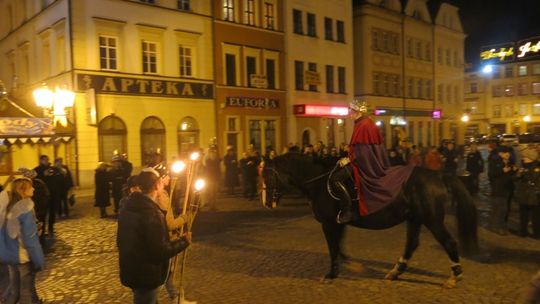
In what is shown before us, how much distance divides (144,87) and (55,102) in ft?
15.2

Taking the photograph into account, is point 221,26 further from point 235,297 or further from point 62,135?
point 235,297

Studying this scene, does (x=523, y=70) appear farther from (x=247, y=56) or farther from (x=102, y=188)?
(x=102, y=188)

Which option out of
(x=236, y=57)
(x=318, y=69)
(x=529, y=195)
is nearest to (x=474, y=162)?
(x=529, y=195)

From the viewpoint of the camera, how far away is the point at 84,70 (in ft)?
72.5

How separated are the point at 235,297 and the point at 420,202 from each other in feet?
9.28

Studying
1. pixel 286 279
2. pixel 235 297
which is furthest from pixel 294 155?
pixel 235 297

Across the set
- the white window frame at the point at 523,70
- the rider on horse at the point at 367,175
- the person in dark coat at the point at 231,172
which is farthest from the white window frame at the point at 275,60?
the white window frame at the point at 523,70

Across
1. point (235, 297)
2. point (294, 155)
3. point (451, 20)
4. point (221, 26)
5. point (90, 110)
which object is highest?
point (451, 20)

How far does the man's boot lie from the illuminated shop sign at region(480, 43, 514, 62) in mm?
5829

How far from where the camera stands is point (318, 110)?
3331 centimetres

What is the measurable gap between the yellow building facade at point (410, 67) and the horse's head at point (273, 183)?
101 ft

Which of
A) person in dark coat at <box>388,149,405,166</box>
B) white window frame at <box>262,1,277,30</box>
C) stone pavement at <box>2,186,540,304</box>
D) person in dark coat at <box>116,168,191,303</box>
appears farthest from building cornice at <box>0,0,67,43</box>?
person in dark coat at <box>116,168,191,303</box>

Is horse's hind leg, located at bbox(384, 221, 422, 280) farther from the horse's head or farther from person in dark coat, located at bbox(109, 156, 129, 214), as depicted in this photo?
person in dark coat, located at bbox(109, 156, 129, 214)

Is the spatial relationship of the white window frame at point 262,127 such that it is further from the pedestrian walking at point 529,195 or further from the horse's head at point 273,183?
the horse's head at point 273,183
